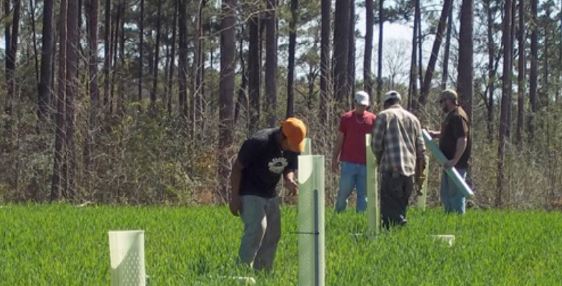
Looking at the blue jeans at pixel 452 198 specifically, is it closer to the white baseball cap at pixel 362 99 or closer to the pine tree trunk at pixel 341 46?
the white baseball cap at pixel 362 99

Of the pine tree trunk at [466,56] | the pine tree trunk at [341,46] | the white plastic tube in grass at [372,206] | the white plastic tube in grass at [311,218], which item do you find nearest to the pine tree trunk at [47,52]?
the pine tree trunk at [341,46]

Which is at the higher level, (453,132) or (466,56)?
(466,56)

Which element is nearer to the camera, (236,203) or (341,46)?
(236,203)

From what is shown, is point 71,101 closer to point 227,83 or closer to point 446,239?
point 227,83

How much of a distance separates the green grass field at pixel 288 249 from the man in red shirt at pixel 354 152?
669 mm

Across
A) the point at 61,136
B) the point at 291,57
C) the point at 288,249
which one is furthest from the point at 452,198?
the point at 291,57

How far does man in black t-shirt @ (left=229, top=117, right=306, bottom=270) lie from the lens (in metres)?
7.36

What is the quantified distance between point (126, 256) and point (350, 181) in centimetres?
835

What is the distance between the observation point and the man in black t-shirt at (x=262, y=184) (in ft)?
24.2

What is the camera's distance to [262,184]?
25.0 feet

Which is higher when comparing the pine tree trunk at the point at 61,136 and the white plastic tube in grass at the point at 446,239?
the pine tree trunk at the point at 61,136

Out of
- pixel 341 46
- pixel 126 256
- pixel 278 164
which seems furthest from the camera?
pixel 341 46

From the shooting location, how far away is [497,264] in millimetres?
7977

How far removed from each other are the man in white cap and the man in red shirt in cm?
238
